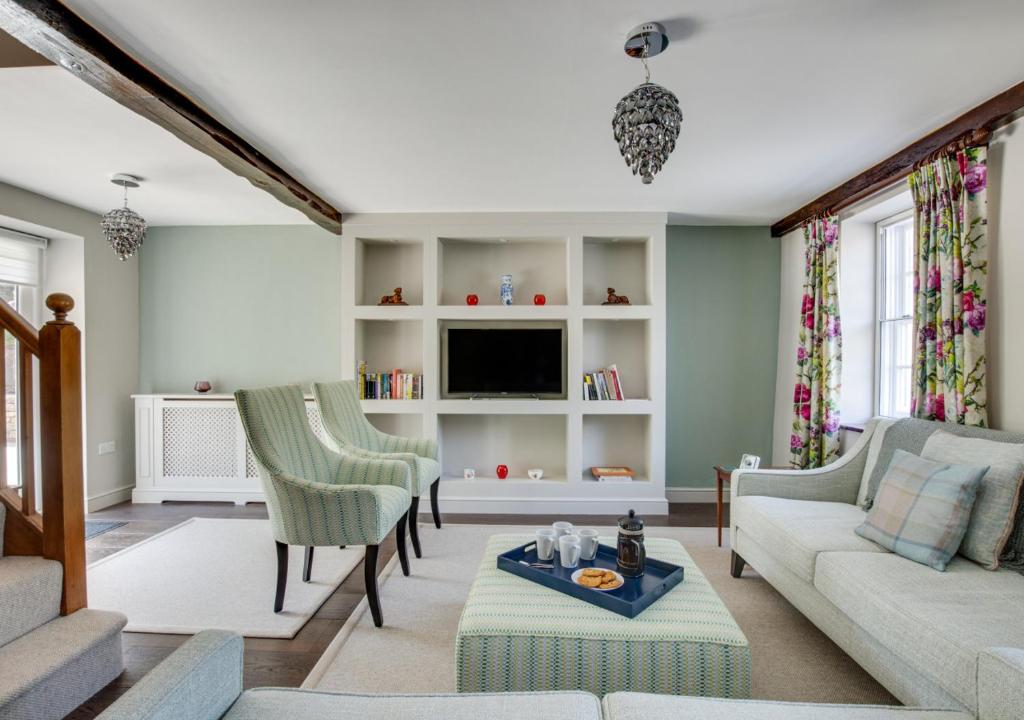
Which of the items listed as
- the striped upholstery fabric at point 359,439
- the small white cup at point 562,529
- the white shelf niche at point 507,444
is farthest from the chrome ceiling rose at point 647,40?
the white shelf niche at point 507,444

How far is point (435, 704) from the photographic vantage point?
1.13 meters

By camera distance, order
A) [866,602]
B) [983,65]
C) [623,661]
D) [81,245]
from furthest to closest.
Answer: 1. [81,245]
2. [983,65]
3. [866,602]
4. [623,661]

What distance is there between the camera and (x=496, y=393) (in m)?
4.42

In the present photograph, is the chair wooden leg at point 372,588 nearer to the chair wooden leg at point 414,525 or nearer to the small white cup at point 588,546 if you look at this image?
the chair wooden leg at point 414,525

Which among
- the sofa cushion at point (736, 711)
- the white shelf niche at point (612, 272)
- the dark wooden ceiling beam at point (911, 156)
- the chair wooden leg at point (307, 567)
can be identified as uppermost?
the dark wooden ceiling beam at point (911, 156)

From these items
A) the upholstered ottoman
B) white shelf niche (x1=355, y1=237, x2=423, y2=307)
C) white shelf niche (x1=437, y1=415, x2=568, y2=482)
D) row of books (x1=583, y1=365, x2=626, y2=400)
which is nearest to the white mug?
the upholstered ottoman

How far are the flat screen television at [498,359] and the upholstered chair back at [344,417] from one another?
963 mm

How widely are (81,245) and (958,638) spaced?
5.64m

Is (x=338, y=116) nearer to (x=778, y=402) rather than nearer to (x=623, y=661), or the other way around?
(x=623, y=661)

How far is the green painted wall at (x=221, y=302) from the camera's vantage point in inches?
188

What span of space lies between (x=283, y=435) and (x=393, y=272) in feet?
7.90

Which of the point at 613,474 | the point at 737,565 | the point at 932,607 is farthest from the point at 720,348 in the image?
the point at 932,607

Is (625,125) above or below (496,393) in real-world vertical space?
above

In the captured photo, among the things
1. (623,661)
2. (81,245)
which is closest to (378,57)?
(623,661)
